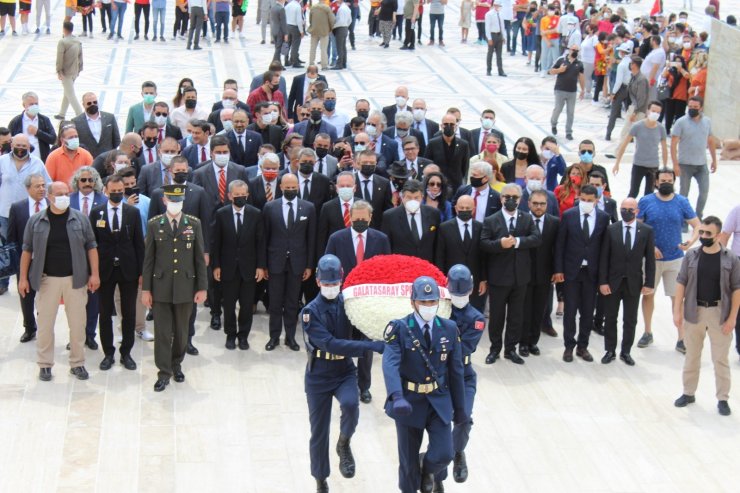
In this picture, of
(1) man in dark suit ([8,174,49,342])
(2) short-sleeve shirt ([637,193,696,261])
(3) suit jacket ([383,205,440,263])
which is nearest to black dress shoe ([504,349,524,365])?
(3) suit jacket ([383,205,440,263])

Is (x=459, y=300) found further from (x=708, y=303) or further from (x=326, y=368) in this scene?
(x=708, y=303)

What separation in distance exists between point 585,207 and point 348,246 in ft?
7.52

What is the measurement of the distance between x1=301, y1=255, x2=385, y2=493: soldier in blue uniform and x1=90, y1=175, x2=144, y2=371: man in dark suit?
286 centimetres

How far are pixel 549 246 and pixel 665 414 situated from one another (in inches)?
79.3

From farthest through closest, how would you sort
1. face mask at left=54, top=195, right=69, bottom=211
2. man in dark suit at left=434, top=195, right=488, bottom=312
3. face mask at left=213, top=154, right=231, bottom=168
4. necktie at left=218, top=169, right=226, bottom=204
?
necktie at left=218, top=169, right=226, bottom=204
face mask at left=213, top=154, right=231, bottom=168
man in dark suit at left=434, top=195, right=488, bottom=312
face mask at left=54, top=195, right=69, bottom=211

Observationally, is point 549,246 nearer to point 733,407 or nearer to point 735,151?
point 733,407

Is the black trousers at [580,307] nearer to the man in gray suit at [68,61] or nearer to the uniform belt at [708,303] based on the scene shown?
the uniform belt at [708,303]

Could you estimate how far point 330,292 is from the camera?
8.24m

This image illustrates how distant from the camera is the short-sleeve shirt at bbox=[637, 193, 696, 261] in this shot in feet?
38.3

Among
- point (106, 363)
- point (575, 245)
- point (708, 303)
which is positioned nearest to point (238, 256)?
point (106, 363)

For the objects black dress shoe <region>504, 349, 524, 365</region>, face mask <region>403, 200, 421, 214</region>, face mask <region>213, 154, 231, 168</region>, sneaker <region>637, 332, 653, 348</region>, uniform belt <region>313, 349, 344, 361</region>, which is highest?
face mask <region>213, 154, 231, 168</region>

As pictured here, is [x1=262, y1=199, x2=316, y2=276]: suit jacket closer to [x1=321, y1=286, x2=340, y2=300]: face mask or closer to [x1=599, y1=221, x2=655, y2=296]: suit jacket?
[x1=599, y1=221, x2=655, y2=296]: suit jacket

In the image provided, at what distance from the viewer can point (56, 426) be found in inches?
373

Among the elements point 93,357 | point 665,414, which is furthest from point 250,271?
point 665,414
